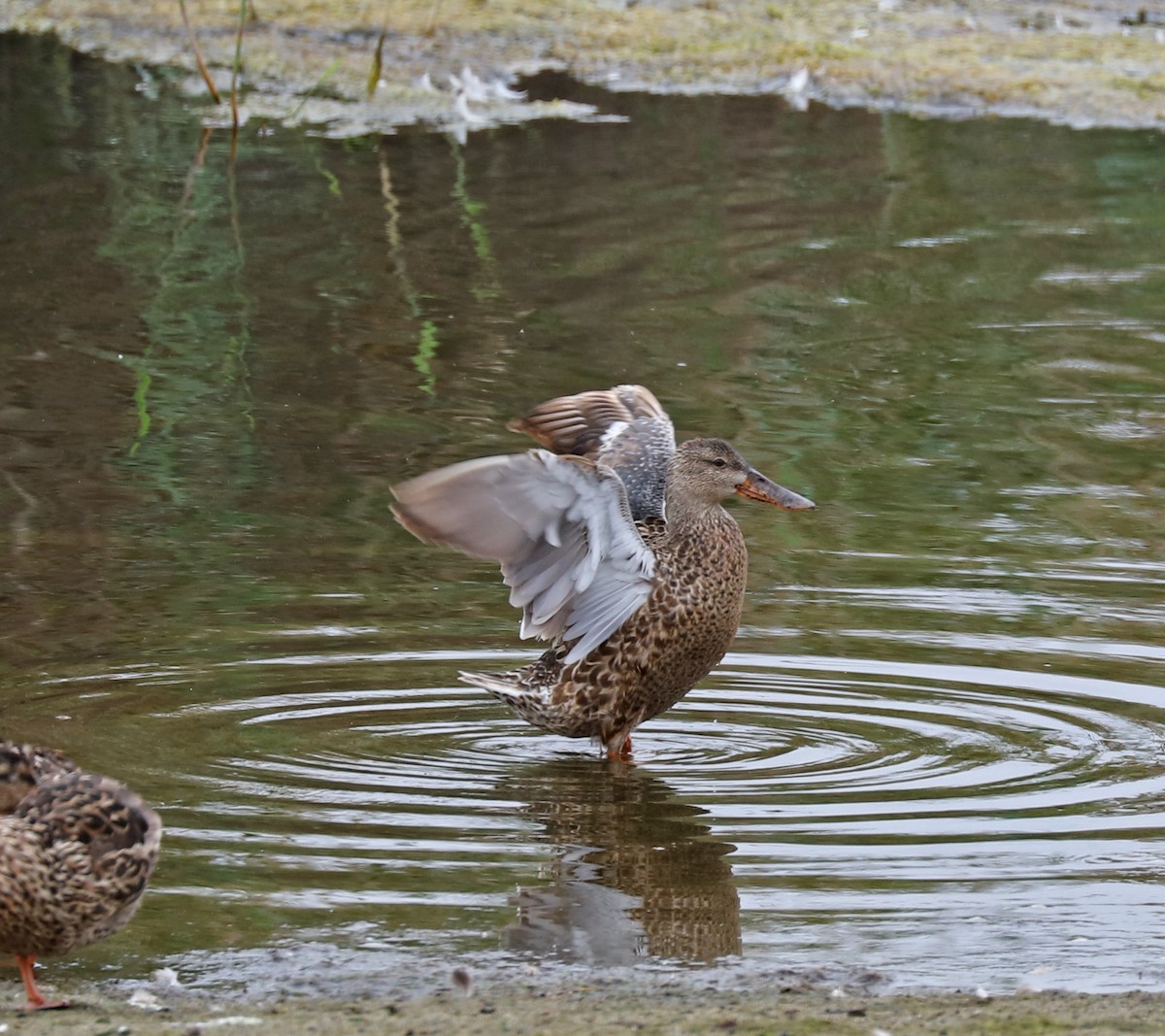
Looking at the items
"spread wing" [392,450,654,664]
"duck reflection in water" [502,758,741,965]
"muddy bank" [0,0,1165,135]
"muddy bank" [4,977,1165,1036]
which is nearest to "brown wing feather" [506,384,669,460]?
"spread wing" [392,450,654,664]

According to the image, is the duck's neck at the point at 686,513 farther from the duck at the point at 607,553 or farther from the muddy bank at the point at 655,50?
the muddy bank at the point at 655,50

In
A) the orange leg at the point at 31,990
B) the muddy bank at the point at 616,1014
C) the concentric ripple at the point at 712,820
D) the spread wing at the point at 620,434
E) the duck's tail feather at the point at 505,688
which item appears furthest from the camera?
the spread wing at the point at 620,434

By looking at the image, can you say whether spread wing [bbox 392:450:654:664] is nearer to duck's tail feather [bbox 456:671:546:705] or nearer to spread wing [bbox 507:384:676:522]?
duck's tail feather [bbox 456:671:546:705]

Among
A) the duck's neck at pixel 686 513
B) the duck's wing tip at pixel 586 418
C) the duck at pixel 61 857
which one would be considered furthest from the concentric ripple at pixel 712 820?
the duck's wing tip at pixel 586 418

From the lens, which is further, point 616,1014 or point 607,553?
point 607,553

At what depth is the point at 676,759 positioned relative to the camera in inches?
245

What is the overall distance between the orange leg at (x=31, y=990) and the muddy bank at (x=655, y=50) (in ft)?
39.1

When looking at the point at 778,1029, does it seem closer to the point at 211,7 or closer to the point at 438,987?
the point at 438,987

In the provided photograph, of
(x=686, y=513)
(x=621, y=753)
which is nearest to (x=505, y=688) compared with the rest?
(x=621, y=753)

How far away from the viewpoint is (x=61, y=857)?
420 centimetres

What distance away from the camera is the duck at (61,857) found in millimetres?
4156

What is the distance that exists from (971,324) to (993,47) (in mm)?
6658

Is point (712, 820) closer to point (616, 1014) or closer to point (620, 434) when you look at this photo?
Result: point (616, 1014)

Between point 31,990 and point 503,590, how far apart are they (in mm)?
3459
